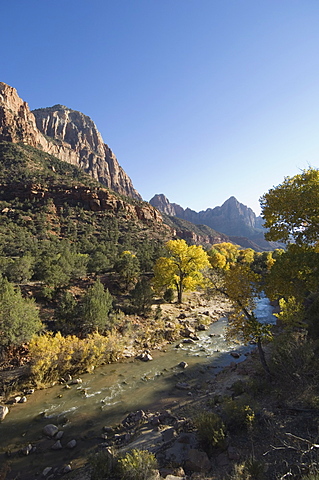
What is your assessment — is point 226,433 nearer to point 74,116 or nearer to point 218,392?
point 218,392

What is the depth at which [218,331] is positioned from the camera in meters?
20.7

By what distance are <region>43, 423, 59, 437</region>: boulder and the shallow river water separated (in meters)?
0.22

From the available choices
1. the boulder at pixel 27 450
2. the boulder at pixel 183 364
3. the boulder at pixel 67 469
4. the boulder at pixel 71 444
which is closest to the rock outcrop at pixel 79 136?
the boulder at pixel 183 364

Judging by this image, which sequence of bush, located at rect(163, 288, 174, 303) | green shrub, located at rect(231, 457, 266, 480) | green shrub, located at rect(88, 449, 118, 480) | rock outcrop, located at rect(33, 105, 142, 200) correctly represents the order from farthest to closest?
rock outcrop, located at rect(33, 105, 142, 200) < bush, located at rect(163, 288, 174, 303) < green shrub, located at rect(88, 449, 118, 480) < green shrub, located at rect(231, 457, 266, 480)

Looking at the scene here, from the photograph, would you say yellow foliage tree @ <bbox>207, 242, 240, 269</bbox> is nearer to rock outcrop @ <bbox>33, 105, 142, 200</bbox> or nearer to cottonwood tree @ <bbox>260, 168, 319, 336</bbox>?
cottonwood tree @ <bbox>260, 168, 319, 336</bbox>

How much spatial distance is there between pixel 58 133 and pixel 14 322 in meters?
190

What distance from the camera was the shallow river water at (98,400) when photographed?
8.04 metres

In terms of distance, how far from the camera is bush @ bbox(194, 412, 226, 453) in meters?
6.69

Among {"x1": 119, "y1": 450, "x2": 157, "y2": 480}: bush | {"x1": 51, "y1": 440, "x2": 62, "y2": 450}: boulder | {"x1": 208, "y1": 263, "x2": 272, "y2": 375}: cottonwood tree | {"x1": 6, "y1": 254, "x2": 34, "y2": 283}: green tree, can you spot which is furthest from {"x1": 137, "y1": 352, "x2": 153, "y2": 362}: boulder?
{"x1": 6, "y1": 254, "x2": 34, "y2": 283}: green tree

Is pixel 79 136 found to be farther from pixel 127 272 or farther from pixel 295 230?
pixel 295 230

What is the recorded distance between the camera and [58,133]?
17125 centimetres

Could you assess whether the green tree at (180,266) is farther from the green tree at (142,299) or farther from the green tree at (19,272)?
the green tree at (19,272)

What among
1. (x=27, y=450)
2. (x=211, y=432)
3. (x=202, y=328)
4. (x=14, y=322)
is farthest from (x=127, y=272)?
(x=211, y=432)

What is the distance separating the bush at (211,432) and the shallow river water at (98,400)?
11.4ft
